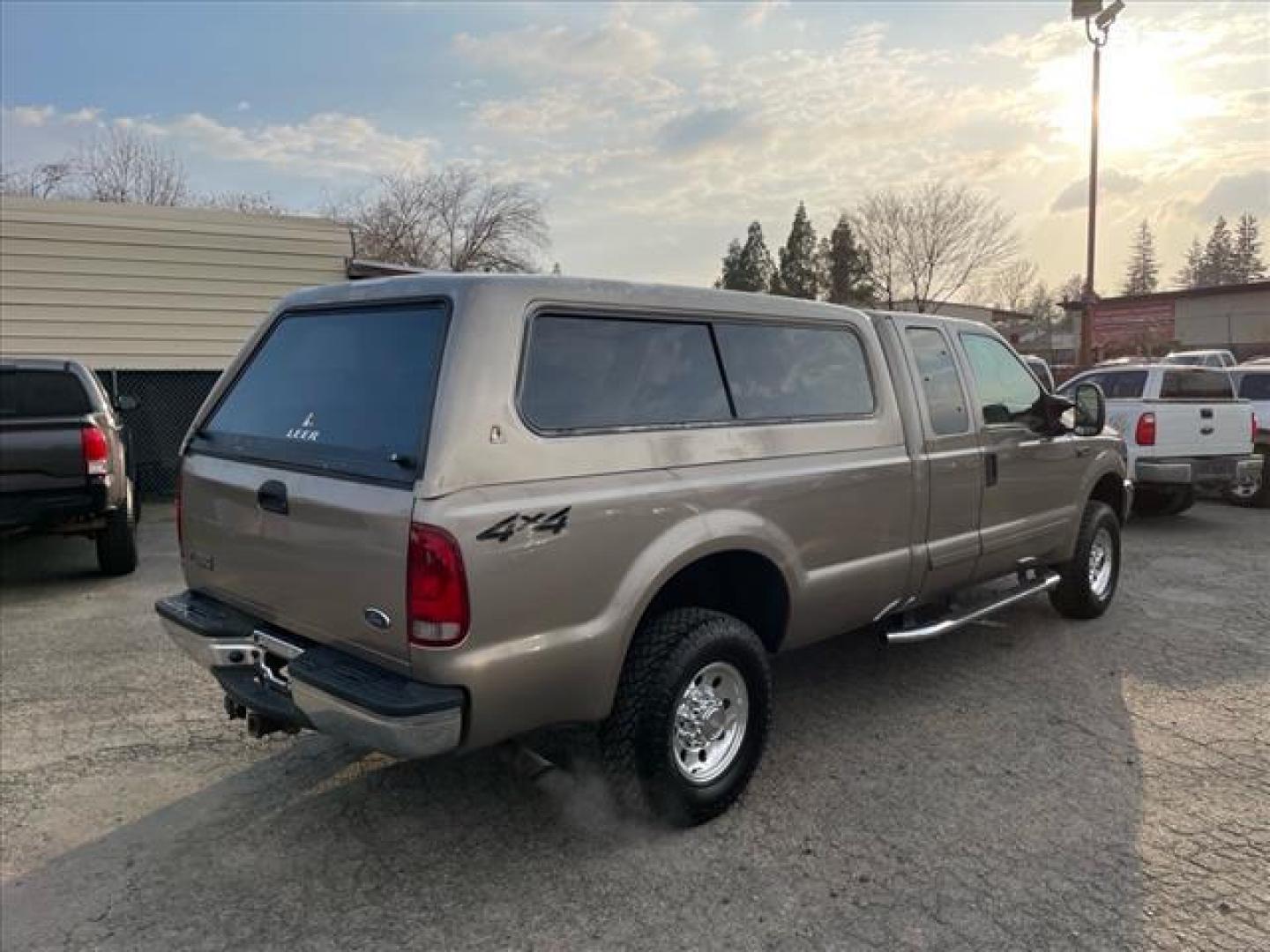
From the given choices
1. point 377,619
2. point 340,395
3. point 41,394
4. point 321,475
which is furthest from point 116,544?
point 377,619

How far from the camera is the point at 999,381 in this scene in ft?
16.2

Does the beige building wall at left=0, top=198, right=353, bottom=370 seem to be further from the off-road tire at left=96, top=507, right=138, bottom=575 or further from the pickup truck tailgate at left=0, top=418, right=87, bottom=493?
the pickup truck tailgate at left=0, top=418, right=87, bottom=493

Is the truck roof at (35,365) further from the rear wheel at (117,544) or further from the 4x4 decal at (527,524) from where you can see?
the 4x4 decal at (527,524)

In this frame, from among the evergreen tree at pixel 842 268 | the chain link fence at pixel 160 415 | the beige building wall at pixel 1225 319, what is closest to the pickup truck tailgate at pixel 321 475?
the chain link fence at pixel 160 415

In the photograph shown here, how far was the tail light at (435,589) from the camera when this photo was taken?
99.1 inches

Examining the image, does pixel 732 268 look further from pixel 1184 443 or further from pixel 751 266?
pixel 1184 443

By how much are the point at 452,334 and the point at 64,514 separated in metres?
5.28

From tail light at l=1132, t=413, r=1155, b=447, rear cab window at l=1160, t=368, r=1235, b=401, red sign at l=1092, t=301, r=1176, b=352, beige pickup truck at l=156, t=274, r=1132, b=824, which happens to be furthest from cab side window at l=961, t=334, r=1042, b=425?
red sign at l=1092, t=301, r=1176, b=352

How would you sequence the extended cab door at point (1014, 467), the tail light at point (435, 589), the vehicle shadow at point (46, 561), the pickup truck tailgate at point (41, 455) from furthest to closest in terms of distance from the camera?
1. the vehicle shadow at point (46, 561)
2. the pickup truck tailgate at point (41, 455)
3. the extended cab door at point (1014, 467)
4. the tail light at point (435, 589)

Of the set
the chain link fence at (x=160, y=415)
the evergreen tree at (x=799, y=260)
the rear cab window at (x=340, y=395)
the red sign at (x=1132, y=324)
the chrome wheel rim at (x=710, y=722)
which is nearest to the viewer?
the rear cab window at (x=340, y=395)

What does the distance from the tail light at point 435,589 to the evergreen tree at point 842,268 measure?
47635 mm

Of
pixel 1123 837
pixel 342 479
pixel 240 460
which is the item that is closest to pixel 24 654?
pixel 240 460

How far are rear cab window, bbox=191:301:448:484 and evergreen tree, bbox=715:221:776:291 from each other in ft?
193

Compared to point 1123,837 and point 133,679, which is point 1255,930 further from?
point 133,679
